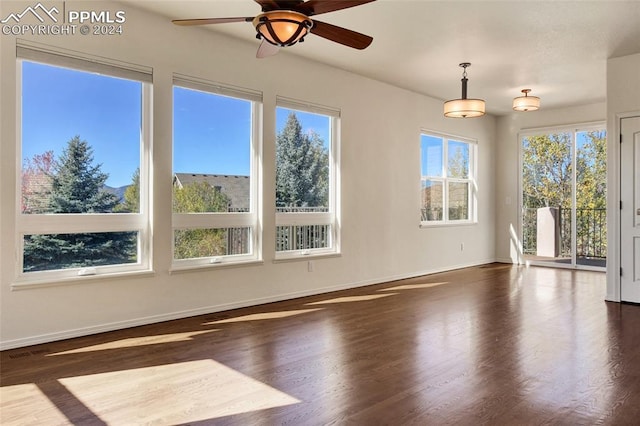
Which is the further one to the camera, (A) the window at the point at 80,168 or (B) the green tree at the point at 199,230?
(B) the green tree at the point at 199,230

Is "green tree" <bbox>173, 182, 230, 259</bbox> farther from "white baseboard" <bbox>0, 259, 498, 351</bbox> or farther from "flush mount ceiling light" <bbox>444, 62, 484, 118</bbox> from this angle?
"flush mount ceiling light" <bbox>444, 62, 484, 118</bbox>

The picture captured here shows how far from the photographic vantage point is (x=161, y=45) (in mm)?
4328

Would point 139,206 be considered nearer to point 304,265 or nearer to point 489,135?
point 304,265

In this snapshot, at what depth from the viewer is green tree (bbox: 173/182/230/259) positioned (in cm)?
456

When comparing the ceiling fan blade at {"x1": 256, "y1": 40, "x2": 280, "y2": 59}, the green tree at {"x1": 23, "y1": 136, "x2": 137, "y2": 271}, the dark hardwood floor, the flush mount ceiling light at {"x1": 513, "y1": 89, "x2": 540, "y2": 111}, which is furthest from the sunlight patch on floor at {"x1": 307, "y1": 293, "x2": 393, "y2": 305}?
the flush mount ceiling light at {"x1": 513, "y1": 89, "x2": 540, "y2": 111}

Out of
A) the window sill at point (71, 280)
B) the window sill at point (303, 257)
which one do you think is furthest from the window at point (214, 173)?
the window sill at point (71, 280)

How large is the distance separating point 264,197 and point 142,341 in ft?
6.65

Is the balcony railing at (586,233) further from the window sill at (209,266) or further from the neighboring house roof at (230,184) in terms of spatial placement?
the neighboring house roof at (230,184)

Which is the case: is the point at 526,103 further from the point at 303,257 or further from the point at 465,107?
the point at 303,257

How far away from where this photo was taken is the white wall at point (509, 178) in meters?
8.62

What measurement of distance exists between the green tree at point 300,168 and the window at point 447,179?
221 cm

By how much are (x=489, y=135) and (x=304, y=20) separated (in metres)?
6.99

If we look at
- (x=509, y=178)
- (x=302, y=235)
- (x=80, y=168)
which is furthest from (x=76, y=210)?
(x=509, y=178)

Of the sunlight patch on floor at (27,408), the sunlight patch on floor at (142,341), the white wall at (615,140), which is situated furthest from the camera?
the white wall at (615,140)
